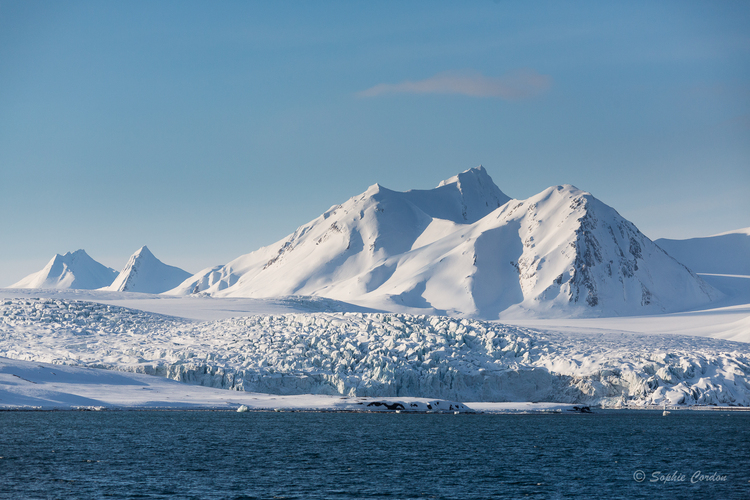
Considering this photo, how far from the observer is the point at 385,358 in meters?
90.9

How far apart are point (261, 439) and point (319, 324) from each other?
44929 millimetres

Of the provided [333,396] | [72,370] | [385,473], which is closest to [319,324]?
[333,396]

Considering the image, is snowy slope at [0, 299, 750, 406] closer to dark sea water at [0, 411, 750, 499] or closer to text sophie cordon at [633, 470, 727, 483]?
dark sea water at [0, 411, 750, 499]

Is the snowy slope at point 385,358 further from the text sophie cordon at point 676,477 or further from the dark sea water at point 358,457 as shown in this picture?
the text sophie cordon at point 676,477

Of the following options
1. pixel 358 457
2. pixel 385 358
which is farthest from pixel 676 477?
pixel 385 358

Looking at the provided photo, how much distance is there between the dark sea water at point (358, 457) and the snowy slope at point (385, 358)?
1088 cm

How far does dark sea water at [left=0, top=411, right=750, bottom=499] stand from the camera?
37.4 meters

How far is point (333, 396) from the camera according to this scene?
88.6 metres

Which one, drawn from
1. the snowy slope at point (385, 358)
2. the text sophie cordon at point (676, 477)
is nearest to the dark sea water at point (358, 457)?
the text sophie cordon at point (676, 477)

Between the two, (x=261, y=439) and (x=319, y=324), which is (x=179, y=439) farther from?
(x=319, y=324)

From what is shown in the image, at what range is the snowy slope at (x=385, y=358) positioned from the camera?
89750 millimetres

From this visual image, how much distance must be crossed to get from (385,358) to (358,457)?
4116cm

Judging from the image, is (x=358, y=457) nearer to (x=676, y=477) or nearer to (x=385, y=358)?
(x=676, y=477)

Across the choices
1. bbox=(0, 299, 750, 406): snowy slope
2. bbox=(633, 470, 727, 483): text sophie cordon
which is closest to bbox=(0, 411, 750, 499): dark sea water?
bbox=(633, 470, 727, 483): text sophie cordon
